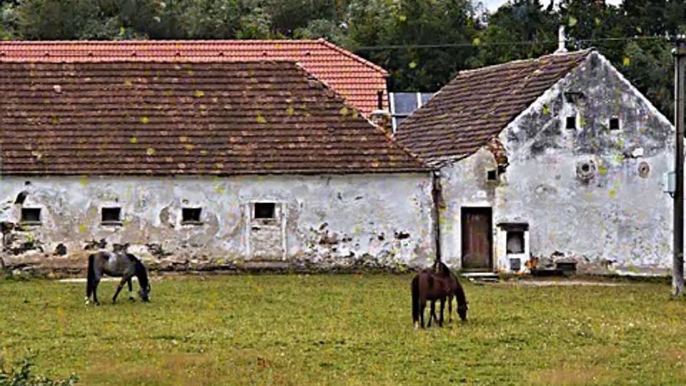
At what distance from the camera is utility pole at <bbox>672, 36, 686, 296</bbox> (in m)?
27.8

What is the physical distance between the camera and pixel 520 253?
114 feet

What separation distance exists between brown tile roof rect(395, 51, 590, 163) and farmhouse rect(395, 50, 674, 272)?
0.38ft

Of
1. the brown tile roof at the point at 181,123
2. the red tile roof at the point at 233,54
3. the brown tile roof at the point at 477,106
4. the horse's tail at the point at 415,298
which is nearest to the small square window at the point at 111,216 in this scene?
the brown tile roof at the point at 181,123

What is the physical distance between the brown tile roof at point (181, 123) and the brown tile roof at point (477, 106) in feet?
6.38

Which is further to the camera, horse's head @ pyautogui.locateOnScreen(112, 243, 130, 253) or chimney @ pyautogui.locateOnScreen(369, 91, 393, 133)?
chimney @ pyautogui.locateOnScreen(369, 91, 393, 133)

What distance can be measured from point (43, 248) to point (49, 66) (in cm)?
520

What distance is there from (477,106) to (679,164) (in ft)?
32.7

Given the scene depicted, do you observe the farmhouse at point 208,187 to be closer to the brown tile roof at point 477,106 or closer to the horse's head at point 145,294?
the brown tile roof at point 477,106

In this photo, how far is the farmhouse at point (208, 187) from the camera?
33.8 metres

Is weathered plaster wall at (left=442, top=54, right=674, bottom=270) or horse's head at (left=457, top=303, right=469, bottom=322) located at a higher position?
weathered plaster wall at (left=442, top=54, right=674, bottom=270)

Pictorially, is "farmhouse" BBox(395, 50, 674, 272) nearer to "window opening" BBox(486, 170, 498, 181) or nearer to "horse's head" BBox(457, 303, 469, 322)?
"window opening" BBox(486, 170, 498, 181)

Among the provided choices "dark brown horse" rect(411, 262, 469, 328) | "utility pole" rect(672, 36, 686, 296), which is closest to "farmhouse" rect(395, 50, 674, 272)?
"utility pole" rect(672, 36, 686, 296)

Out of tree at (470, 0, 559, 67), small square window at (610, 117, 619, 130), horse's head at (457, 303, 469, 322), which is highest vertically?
tree at (470, 0, 559, 67)

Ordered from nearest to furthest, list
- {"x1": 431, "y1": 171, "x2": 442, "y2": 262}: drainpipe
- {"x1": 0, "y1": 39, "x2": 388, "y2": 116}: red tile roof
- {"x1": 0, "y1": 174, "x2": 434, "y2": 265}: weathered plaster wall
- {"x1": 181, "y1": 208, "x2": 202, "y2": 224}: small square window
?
1. {"x1": 0, "y1": 174, "x2": 434, "y2": 265}: weathered plaster wall
2. {"x1": 181, "y1": 208, "x2": 202, "y2": 224}: small square window
3. {"x1": 431, "y1": 171, "x2": 442, "y2": 262}: drainpipe
4. {"x1": 0, "y1": 39, "x2": 388, "y2": 116}: red tile roof
